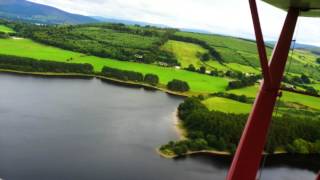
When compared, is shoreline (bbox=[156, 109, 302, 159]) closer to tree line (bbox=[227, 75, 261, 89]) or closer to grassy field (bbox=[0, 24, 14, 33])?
tree line (bbox=[227, 75, 261, 89])

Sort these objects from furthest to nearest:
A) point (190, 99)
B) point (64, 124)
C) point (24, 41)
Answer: point (24, 41), point (190, 99), point (64, 124)

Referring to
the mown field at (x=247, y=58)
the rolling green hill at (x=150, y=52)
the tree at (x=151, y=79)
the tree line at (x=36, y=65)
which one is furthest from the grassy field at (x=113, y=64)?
the mown field at (x=247, y=58)

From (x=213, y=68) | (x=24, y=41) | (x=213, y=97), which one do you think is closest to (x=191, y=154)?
(x=213, y=97)

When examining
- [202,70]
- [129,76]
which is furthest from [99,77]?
[202,70]

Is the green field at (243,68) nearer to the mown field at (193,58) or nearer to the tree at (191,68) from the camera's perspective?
the mown field at (193,58)

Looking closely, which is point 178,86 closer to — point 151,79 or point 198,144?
point 151,79

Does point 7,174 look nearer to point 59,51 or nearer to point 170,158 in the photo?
point 170,158
